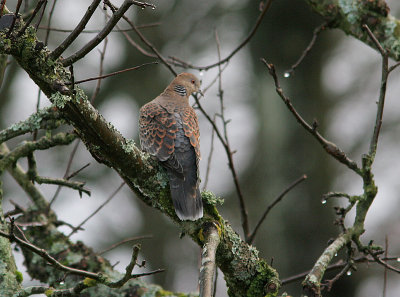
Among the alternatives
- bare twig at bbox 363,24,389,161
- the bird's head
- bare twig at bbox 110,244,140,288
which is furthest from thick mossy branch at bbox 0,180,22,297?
the bird's head

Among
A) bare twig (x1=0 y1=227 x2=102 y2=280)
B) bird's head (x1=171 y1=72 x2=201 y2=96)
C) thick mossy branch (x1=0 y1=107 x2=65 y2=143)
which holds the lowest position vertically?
bare twig (x1=0 y1=227 x2=102 y2=280)

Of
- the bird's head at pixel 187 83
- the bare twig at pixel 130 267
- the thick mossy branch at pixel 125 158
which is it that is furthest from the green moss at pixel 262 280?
the bird's head at pixel 187 83

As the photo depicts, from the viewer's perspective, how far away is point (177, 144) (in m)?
4.09

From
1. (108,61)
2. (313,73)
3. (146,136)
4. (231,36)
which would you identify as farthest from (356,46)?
(146,136)

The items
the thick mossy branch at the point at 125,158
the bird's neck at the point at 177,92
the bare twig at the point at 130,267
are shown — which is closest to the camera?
the bare twig at the point at 130,267

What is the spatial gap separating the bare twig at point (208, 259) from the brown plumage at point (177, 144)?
0.41 ft

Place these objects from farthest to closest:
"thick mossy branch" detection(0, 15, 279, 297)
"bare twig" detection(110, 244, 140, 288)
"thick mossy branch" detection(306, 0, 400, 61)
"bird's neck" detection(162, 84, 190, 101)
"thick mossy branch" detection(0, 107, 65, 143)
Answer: "bird's neck" detection(162, 84, 190, 101) → "thick mossy branch" detection(306, 0, 400, 61) → "thick mossy branch" detection(0, 107, 65, 143) → "thick mossy branch" detection(0, 15, 279, 297) → "bare twig" detection(110, 244, 140, 288)

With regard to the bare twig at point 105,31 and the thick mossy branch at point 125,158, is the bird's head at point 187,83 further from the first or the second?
the bare twig at point 105,31

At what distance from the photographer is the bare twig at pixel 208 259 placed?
98.8 inches

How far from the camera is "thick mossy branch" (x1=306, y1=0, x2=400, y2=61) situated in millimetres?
4066

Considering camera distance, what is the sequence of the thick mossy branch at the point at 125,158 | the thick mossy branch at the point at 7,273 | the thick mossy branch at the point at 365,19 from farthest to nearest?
1. the thick mossy branch at the point at 365,19
2. the thick mossy branch at the point at 7,273
3. the thick mossy branch at the point at 125,158

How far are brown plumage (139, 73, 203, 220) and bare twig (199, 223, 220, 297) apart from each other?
126 mm

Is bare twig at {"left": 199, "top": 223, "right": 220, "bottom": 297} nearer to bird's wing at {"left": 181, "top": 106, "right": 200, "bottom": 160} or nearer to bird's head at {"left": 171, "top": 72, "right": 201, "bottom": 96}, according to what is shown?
bird's wing at {"left": 181, "top": 106, "right": 200, "bottom": 160}

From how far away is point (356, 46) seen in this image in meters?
9.84
